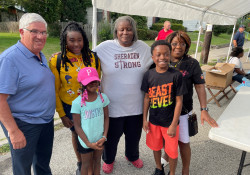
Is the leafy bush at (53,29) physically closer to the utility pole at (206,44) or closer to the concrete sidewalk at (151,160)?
the utility pole at (206,44)

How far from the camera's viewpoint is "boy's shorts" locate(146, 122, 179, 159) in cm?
197

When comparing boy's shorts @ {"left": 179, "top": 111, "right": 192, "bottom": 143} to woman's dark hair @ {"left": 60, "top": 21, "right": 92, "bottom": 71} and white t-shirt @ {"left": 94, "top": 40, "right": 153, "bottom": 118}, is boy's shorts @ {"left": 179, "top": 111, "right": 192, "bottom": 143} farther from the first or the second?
woman's dark hair @ {"left": 60, "top": 21, "right": 92, "bottom": 71}

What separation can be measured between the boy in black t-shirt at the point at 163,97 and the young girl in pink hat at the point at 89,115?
0.51 m

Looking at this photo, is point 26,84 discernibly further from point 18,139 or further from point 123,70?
point 123,70

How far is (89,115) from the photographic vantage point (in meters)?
1.77

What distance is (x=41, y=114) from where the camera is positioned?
5.40ft

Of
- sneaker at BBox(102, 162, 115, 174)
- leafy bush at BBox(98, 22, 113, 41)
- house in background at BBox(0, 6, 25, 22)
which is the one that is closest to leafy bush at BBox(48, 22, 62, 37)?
leafy bush at BBox(98, 22, 113, 41)

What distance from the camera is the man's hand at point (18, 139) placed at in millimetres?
1459

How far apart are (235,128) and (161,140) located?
0.78m

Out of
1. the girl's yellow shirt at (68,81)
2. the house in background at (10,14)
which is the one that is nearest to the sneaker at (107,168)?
the girl's yellow shirt at (68,81)

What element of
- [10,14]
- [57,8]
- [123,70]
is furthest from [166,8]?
[10,14]

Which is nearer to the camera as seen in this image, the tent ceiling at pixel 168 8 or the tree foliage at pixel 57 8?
the tent ceiling at pixel 168 8

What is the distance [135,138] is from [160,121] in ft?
1.93

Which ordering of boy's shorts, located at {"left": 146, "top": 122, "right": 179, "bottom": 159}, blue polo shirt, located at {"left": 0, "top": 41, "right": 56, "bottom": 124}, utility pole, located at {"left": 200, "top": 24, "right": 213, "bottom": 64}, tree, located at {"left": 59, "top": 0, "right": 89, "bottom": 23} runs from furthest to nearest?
tree, located at {"left": 59, "top": 0, "right": 89, "bottom": 23}, utility pole, located at {"left": 200, "top": 24, "right": 213, "bottom": 64}, boy's shorts, located at {"left": 146, "top": 122, "right": 179, "bottom": 159}, blue polo shirt, located at {"left": 0, "top": 41, "right": 56, "bottom": 124}
